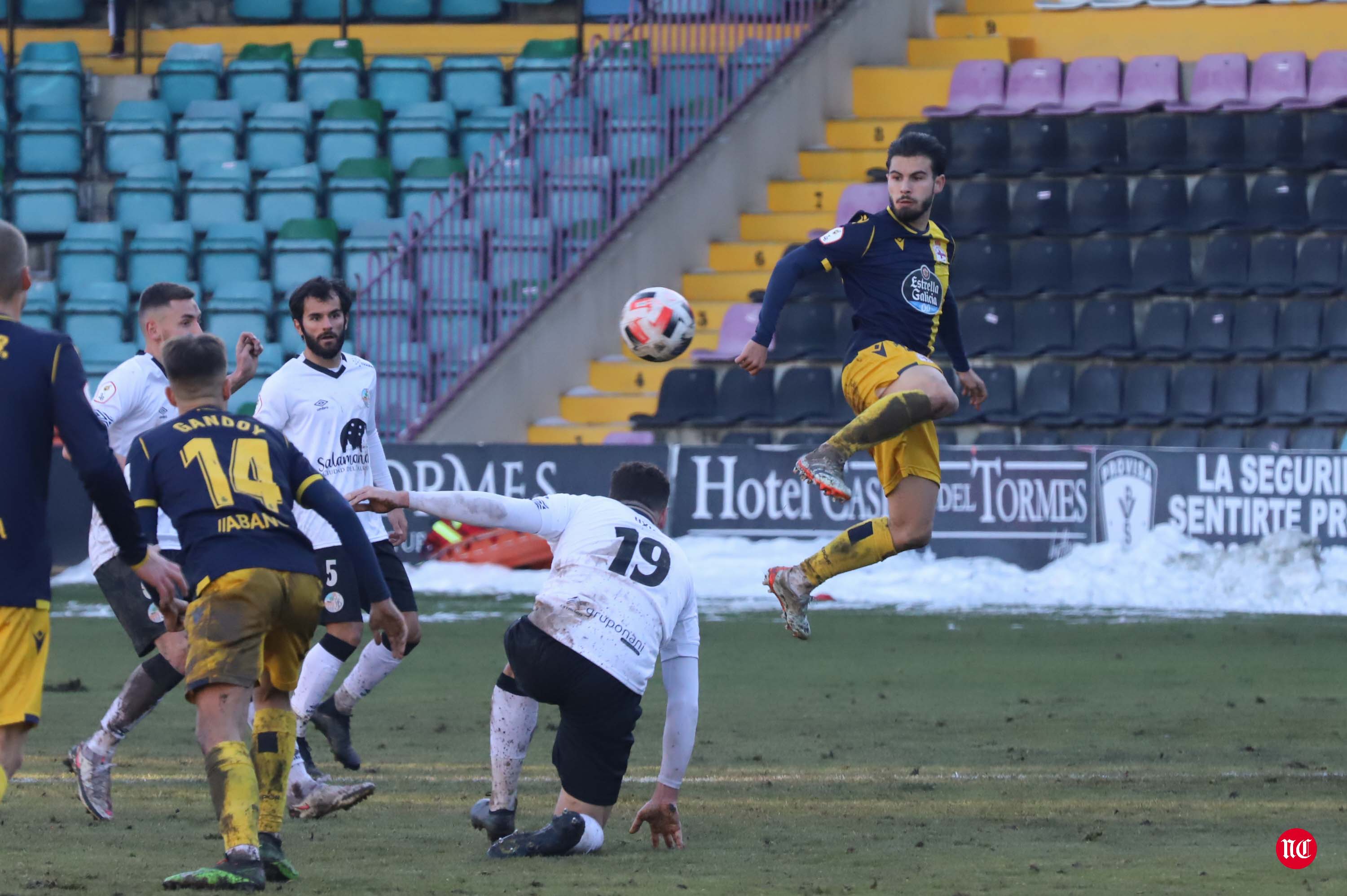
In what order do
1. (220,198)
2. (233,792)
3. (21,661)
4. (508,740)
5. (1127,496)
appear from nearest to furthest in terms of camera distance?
(21,661)
(233,792)
(508,740)
(1127,496)
(220,198)

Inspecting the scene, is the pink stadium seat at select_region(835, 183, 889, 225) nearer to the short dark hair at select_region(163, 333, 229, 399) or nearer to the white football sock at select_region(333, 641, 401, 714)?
the white football sock at select_region(333, 641, 401, 714)

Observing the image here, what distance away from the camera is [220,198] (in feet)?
71.4

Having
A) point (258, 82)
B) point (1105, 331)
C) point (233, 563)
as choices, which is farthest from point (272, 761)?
point (258, 82)

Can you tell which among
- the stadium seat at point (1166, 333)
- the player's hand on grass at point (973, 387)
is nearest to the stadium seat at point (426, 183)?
the stadium seat at point (1166, 333)

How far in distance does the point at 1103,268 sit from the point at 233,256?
31.9 ft

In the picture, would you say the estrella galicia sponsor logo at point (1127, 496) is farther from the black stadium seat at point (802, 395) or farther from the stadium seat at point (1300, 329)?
the black stadium seat at point (802, 395)

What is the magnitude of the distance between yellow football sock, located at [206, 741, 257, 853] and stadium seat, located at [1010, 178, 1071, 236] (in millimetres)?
15621

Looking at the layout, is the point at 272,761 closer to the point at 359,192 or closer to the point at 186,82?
the point at 359,192

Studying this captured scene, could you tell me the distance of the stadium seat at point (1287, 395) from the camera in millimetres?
17547

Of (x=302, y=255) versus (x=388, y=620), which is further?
(x=302, y=255)

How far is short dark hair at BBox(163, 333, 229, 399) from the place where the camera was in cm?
528

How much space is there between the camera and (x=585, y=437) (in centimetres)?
1938

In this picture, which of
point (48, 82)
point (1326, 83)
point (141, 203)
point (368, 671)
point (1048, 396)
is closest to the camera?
point (368, 671)

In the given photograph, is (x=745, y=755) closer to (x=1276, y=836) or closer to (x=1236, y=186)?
(x=1276, y=836)
